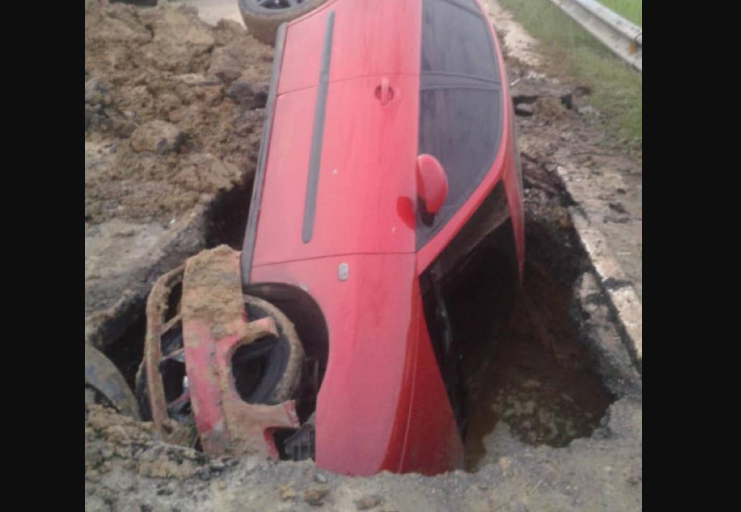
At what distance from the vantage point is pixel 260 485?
87.4 inches

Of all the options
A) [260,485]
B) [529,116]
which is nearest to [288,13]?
[529,116]

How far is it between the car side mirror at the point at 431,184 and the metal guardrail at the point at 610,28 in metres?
3.42

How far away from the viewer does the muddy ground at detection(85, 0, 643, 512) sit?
88.0 inches

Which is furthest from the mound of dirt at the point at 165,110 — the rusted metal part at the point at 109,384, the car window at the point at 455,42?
the car window at the point at 455,42

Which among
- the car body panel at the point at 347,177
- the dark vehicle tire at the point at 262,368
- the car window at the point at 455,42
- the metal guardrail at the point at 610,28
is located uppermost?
the car window at the point at 455,42

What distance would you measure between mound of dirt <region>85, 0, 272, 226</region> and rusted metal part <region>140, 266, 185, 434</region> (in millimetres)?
1070

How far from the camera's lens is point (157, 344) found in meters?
2.63

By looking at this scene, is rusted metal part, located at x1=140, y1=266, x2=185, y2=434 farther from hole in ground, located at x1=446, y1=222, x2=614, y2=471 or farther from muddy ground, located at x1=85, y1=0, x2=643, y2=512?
hole in ground, located at x1=446, y1=222, x2=614, y2=471

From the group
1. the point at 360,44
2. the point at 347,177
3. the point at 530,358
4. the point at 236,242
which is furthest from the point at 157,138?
the point at 530,358

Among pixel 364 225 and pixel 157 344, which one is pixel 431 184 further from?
pixel 157 344

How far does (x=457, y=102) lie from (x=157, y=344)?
6.30 ft

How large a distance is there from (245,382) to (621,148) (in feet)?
12.0

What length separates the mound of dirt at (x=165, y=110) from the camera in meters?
4.10

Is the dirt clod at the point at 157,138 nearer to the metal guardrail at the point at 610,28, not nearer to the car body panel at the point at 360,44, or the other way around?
the car body panel at the point at 360,44
